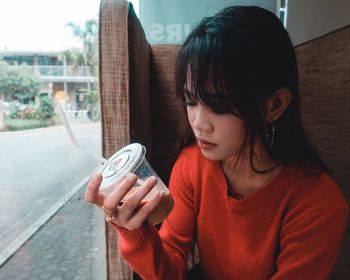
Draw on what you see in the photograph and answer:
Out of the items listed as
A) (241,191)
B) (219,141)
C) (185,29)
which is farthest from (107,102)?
(185,29)

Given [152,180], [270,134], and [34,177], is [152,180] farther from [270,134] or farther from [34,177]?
[34,177]

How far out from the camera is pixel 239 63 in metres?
0.57

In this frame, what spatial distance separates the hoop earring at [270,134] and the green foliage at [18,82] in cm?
78

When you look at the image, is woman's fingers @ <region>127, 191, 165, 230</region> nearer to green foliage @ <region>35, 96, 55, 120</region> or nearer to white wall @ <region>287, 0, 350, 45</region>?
green foliage @ <region>35, 96, 55, 120</region>

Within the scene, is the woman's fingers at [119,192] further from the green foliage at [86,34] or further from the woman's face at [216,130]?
the green foliage at [86,34]

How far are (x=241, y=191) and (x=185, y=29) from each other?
1528 mm

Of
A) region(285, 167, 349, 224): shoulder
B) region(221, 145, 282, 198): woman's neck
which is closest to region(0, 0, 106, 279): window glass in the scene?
region(221, 145, 282, 198): woman's neck

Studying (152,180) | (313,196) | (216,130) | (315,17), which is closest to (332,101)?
(315,17)

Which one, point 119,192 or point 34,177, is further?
point 34,177

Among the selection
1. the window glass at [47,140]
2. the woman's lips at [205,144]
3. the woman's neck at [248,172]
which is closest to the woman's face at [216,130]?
the woman's lips at [205,144]

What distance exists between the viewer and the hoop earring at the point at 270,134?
702 millimetres

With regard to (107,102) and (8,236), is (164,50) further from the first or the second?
(8,236)

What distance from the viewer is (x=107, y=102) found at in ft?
2.19

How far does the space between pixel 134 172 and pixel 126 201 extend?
5 cm
